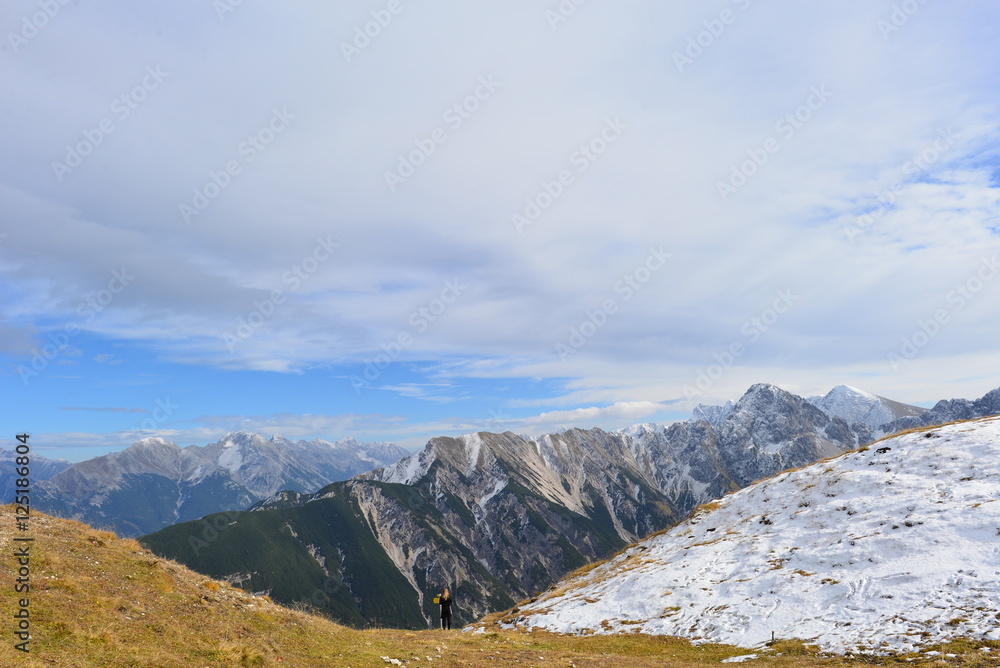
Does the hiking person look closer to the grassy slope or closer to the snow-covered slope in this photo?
the snow-covered slope

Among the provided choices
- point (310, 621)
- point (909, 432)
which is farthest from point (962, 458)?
point (310, 621)

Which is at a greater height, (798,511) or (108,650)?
(108,650)

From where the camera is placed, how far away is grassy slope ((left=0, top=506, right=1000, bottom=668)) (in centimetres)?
1515

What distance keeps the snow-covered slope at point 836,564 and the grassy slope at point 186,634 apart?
7.97 ft

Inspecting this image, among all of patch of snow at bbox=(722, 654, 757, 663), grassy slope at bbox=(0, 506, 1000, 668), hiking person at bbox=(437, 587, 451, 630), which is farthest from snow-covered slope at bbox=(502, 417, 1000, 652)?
hiking person at bbox=(437, 587, 451, 630)

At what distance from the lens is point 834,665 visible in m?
19.8

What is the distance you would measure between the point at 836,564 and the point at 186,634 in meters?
32.7

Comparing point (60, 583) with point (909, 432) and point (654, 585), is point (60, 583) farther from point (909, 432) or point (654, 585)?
point (909, 432)

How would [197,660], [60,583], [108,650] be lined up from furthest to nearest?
[60,583], [197,660], [108,650]

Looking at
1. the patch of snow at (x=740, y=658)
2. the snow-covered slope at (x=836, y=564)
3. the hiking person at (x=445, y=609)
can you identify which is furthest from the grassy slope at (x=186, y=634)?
the hiking person at (x=445, y=609)

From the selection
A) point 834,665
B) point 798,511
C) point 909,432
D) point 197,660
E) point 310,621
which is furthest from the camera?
point 909,432

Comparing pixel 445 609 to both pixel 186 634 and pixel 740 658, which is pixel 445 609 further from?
pixel 186 634

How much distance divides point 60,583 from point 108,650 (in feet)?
18.3

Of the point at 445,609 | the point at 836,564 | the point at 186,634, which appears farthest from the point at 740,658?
the point at 186,634
